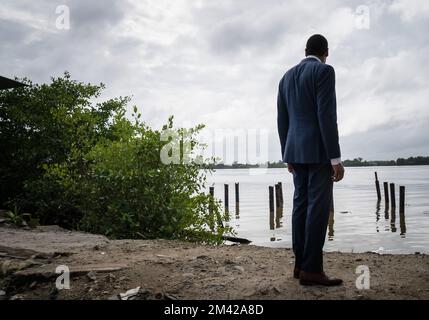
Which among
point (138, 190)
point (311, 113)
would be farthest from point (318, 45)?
point (138, 190)

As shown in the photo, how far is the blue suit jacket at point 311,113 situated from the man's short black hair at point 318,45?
0.10 meters

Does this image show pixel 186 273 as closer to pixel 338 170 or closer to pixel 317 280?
pixel 317 280

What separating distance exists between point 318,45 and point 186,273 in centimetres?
298

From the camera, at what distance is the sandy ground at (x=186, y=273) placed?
13.5 feet

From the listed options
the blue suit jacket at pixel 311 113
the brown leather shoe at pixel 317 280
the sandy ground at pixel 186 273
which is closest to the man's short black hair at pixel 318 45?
the blue suit jacket at pixel 311 113

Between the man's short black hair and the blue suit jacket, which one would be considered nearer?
the blue suit jacket

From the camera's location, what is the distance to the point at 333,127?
410 centimetres

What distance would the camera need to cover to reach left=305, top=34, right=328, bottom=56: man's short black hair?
175 inches

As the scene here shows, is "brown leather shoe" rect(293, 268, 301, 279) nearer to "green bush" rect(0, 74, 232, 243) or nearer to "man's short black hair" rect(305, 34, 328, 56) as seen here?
"man's short black hair" rect(305, 34, 328, 56)

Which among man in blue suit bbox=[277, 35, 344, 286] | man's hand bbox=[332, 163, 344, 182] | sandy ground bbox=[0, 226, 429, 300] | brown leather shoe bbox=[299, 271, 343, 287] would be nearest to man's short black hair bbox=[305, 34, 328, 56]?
man in blue suit bbox=[277, 35, 344, 286]

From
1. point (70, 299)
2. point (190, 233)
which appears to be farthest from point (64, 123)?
point (70, 299)
